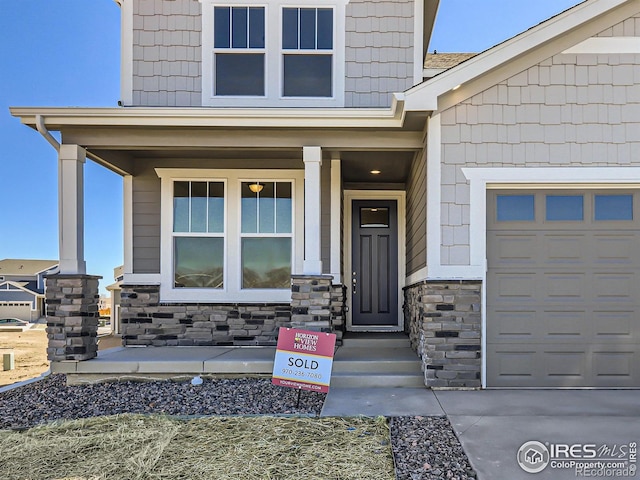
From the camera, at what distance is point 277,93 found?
7117mm

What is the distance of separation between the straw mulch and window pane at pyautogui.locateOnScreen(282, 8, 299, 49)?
5.05 metres

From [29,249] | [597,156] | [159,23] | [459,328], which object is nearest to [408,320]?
[459,328]

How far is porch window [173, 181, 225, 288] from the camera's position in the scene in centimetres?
745

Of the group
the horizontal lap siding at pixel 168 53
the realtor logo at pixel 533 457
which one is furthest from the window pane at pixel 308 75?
the realtor logo at pixel 533 457

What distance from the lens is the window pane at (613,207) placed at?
5.54m

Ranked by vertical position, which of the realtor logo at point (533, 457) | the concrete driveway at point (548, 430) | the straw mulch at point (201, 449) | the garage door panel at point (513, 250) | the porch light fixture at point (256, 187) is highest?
the porch light fixture at point (256, 187)

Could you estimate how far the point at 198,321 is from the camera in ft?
24.2

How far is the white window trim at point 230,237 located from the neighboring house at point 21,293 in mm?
27592

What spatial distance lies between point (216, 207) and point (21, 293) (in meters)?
31.4

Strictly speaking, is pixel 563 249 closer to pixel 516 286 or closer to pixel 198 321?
pixel 516 286

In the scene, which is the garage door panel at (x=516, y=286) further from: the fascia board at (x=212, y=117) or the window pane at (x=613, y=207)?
the fascia board at (x=212, y=117)

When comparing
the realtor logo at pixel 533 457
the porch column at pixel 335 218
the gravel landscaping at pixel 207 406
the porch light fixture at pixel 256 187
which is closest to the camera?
the realtor logo at pixel 533 457

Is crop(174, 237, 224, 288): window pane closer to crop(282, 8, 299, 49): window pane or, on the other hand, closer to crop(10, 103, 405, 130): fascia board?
crop(10, 103, 405, 130): fascia board

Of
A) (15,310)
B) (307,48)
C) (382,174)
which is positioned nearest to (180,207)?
(307,48)
